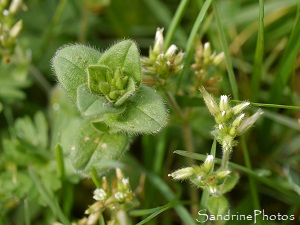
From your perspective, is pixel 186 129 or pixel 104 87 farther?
pixel 186 129

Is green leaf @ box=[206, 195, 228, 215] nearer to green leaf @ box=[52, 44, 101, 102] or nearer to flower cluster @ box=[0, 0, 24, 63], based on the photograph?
green leaf @ box=[52, 44, 101, 102]

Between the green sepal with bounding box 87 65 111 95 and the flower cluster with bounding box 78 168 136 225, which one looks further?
the flower cluster with bounding box 78 168 136 225

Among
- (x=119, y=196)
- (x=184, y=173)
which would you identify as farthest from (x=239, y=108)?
(x=119, y=196)

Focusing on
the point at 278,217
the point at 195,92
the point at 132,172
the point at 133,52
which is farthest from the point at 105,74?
the point at 278,217

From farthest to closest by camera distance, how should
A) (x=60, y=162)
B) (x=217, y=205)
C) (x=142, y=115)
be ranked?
(x=60, y=162) → (x=217, y=205) → (x=142, y=115)

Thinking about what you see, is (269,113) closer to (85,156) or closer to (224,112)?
(224,112)

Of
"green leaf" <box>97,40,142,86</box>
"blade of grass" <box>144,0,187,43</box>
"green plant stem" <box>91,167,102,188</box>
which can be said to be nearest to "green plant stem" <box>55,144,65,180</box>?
"green plant stem" <box>91,167,102,188</box>

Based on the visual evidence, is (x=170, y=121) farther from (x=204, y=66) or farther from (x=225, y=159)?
(x=225, y=159)

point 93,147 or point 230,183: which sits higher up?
point 93,147
